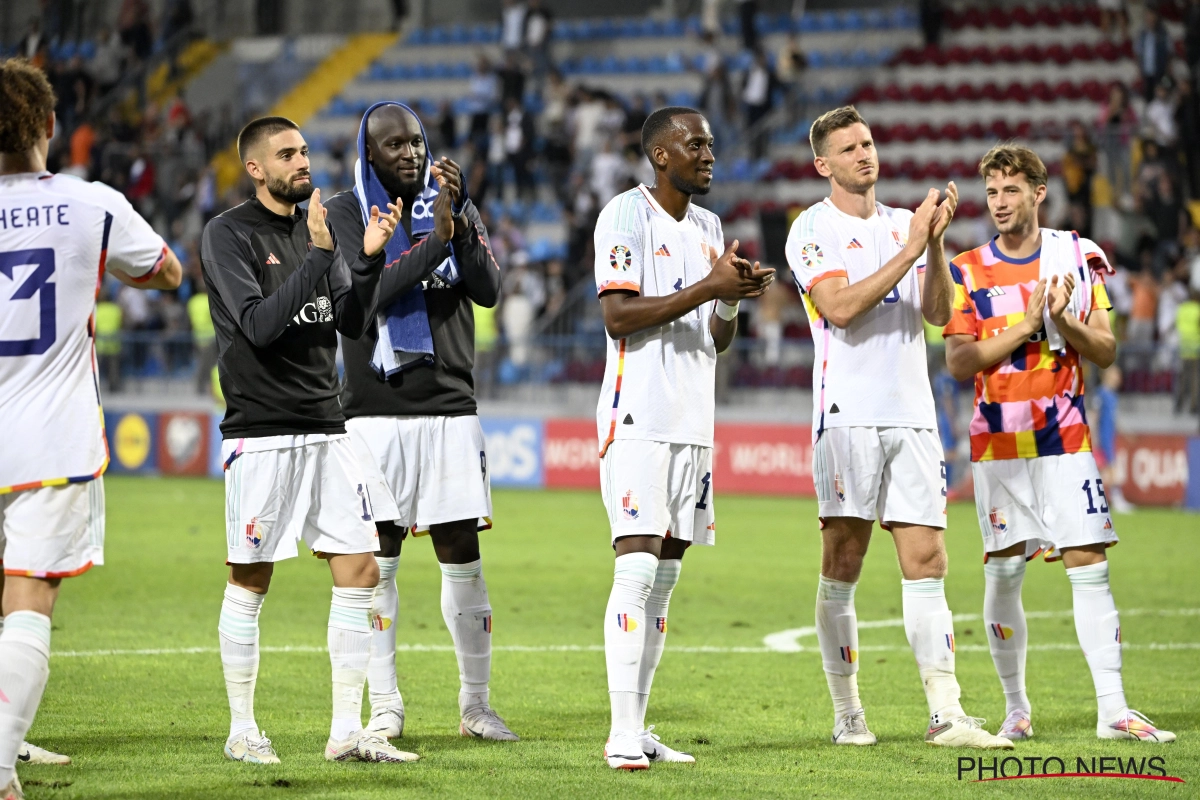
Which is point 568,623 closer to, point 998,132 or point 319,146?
point 998,132

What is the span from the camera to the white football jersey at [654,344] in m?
5.84

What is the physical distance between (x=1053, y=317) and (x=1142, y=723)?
1711mm

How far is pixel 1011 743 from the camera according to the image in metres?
6.03

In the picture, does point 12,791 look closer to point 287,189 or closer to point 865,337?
point 287,189

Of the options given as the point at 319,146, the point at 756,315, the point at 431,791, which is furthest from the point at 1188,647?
the point at 319,146

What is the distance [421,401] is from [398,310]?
40 centimetres

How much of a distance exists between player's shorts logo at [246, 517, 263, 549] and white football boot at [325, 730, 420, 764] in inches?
31.7

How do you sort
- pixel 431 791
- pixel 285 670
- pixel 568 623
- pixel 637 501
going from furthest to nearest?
pixel 568 623, pixel 285 670, pixel 637 501, pixel 431 791

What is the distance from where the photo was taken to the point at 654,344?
5895 mm

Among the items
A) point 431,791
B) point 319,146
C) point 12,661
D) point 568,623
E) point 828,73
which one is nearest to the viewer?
point 12,661

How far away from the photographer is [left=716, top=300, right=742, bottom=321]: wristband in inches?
239

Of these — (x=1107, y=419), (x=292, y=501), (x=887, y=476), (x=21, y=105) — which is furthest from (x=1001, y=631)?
(x=1107, y=419)

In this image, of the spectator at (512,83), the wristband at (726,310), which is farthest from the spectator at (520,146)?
the wristband at (726,310)

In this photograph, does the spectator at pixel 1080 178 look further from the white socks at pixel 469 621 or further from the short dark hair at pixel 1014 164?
the white socks at pixel 469 621
